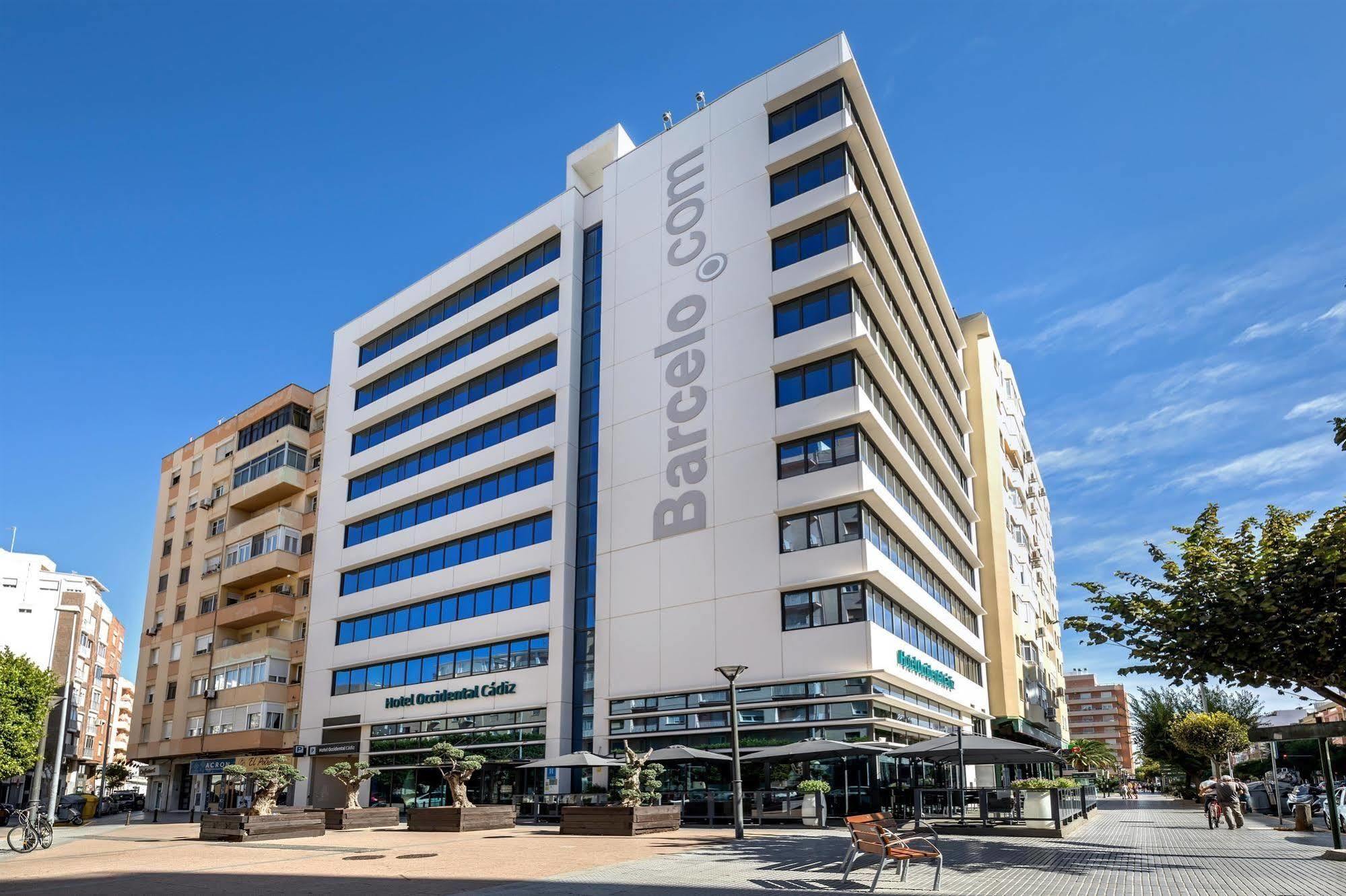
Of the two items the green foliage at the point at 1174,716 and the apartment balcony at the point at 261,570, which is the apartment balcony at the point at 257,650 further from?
the green foliage at the point at 1174,716

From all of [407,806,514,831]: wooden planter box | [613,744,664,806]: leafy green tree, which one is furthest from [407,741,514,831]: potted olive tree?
[613,744,664,806]: leafy green tree

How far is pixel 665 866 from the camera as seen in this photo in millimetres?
17297

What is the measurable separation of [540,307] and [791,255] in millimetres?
13918

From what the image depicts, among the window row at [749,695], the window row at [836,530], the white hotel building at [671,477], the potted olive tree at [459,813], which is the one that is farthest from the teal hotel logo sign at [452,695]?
the window row at [836,530]

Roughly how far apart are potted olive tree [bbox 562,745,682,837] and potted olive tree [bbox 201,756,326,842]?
7.28 metres

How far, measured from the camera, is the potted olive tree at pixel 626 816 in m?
25.5

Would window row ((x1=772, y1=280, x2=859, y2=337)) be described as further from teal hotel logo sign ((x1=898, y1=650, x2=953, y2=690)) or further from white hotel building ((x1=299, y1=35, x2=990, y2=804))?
teal hotel logo sign ((x1=898, y1=650, x2=953, y2=690))

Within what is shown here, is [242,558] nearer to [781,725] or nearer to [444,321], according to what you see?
[444,321]

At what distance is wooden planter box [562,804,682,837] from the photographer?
25.5 meters

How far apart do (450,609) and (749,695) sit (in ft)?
56.1

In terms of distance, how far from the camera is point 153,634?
62.5m

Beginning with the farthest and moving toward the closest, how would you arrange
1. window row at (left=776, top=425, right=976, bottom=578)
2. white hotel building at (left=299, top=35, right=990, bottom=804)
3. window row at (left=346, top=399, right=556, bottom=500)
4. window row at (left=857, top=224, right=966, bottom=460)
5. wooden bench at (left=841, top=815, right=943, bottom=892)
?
1. window row at (left=346, top=399, right=556, bottom=500)
2. window row at (left=857, top=224, right=966, bottom=460)
3. white hotel building at (left=299, top=35, right=990, bottom=804)
4. window row at (left=776, top=425, right=976, bottom=578)
5. wooden bench at (left=841, top=815, right=943, bottom=892)

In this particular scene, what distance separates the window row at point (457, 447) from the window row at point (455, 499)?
4.93ft

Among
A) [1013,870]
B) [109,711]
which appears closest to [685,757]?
[1013,870]
